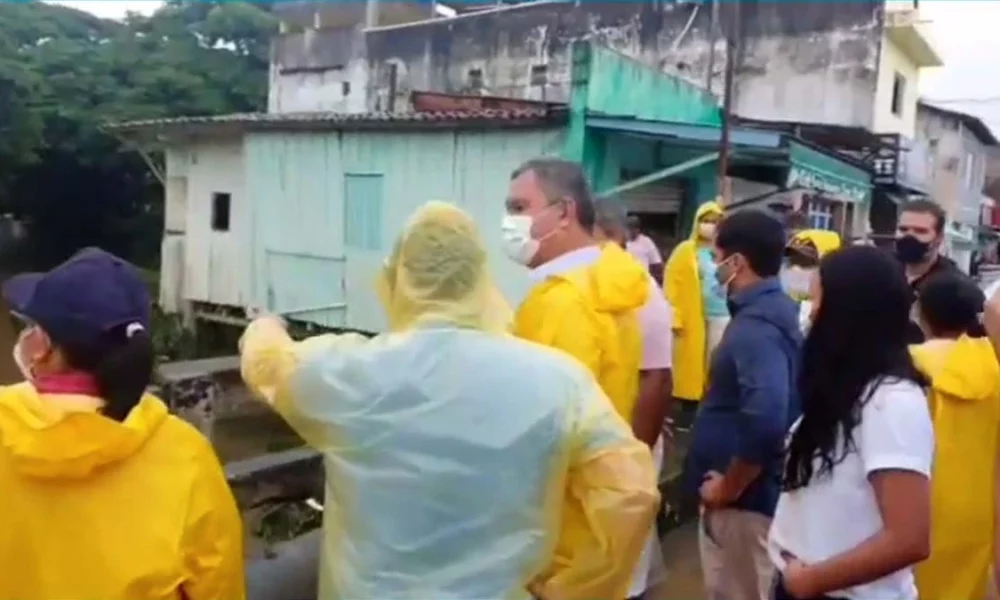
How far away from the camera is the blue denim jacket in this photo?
2861 millimetres

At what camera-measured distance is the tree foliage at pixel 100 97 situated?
1866 centimetres

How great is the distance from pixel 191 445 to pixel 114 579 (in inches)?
10.6

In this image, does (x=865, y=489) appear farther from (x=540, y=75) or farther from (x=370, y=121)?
(x=540, y=75)

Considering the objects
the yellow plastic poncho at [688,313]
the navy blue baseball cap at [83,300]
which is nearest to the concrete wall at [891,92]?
the yellow plastic poncho at [688,313]

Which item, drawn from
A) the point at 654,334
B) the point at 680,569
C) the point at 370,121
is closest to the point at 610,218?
the point at 654,334

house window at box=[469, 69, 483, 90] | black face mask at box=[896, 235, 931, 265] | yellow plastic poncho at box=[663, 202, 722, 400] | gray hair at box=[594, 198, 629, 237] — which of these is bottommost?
yellow plastic poncho at box=[663, 202, 722, 400]

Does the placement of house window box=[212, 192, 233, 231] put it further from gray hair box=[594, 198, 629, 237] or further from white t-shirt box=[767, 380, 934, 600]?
white t-shirt box=[767, 380, 934, 600]

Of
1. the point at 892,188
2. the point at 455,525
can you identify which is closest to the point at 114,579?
the point at 455,525

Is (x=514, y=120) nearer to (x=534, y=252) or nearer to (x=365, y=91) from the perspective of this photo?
(x=534, y=252)

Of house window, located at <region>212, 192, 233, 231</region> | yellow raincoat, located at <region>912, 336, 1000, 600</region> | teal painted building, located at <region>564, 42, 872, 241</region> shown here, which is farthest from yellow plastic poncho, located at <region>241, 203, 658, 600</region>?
house window, located at <region>212, 192, 233, 231</region>

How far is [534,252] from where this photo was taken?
2963 mm

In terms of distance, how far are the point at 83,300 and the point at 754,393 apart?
1.81 meters

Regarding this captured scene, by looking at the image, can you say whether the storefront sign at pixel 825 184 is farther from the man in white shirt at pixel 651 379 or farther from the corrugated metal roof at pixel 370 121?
the man in white shirt at pixel 651 379

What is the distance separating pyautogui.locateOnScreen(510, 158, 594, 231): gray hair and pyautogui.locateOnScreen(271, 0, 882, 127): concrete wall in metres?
16.0
